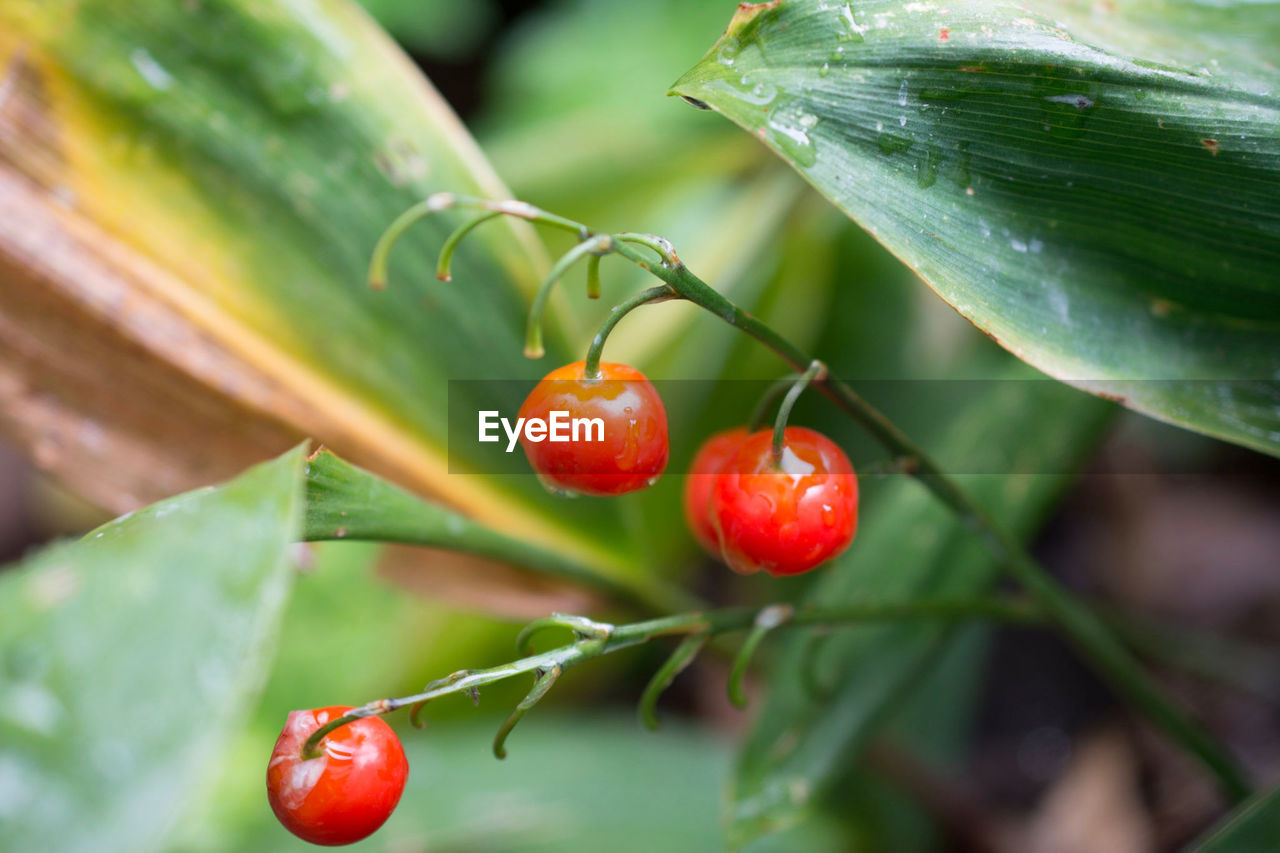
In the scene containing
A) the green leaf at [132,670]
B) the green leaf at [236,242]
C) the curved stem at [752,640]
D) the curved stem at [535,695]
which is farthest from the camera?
the green leaf at [236,242]

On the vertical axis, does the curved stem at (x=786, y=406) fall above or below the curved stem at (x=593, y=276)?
below

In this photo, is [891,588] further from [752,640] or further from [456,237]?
[456,237]

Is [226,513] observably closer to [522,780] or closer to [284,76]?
[284,76]

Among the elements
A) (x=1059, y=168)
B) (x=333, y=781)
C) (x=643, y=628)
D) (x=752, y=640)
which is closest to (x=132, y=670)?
(x=333, y=781)

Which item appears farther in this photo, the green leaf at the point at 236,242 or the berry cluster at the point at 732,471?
the green leaf at the point at 236,242

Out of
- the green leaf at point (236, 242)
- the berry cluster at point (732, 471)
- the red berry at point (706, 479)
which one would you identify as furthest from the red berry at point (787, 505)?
the green leaf at point (236, 242)

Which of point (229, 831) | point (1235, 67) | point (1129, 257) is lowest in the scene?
point (229, 831)

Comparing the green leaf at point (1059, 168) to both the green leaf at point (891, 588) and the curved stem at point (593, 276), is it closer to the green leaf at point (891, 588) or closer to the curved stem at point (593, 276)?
the curved stem at point (593, 276)

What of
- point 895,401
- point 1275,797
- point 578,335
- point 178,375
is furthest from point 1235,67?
point 178,375
